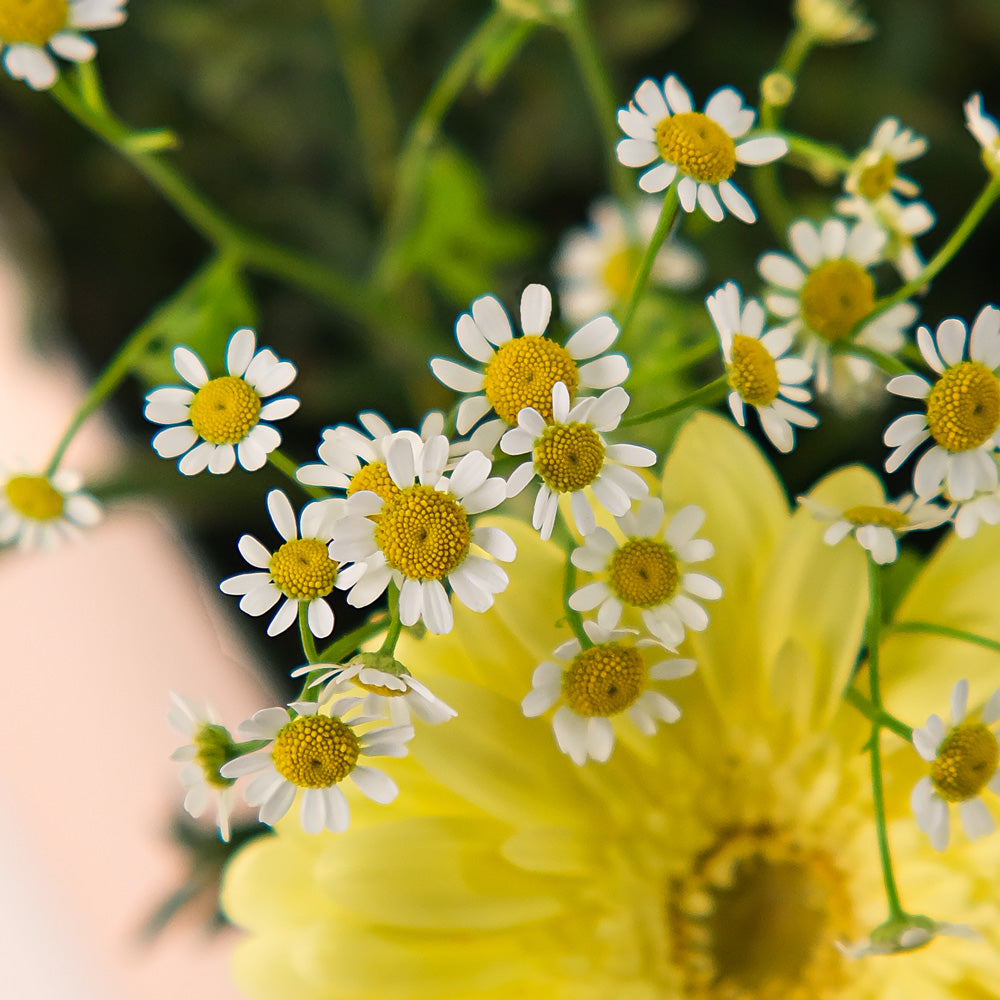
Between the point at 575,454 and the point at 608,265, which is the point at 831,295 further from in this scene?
the point at 608,265

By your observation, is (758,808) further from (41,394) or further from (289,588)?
(41,394)

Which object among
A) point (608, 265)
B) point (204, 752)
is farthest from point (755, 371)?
point (608, 265)

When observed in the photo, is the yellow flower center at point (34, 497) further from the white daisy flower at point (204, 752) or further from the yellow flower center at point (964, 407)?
the yellow flower center at point (964, 407)

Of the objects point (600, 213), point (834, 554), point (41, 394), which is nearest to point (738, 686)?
point (834, 554)

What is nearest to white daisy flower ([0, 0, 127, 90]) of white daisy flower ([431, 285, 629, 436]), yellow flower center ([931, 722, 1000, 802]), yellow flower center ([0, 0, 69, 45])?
yellow flower center ([0, 0, 69, 45])

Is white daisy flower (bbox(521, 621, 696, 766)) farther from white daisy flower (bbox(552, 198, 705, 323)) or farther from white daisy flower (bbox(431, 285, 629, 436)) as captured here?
white daisy flower (bbox(552, 198, 705, 323))
